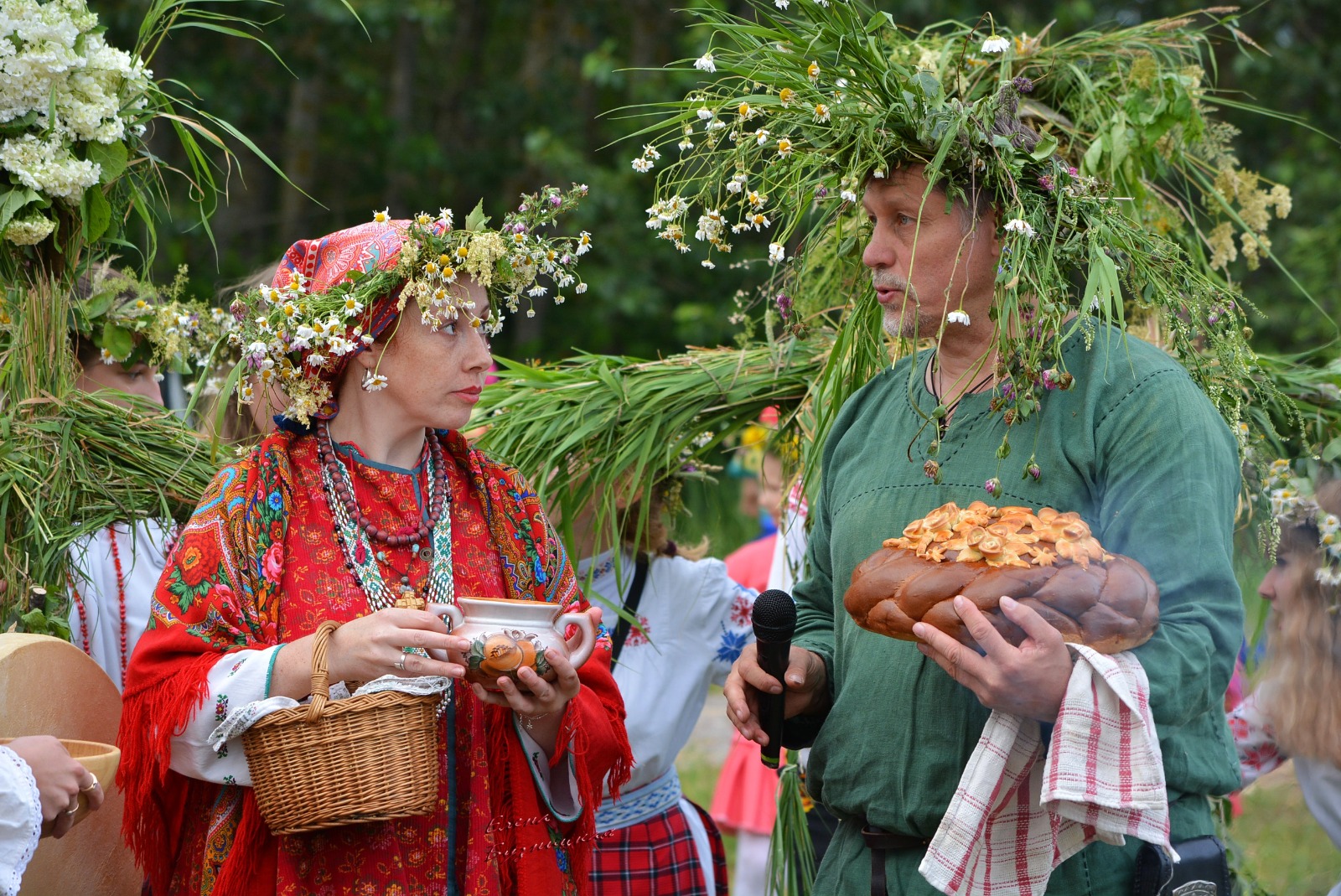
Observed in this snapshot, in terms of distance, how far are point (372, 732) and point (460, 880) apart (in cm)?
37

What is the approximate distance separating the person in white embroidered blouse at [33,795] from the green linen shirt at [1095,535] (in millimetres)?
1136

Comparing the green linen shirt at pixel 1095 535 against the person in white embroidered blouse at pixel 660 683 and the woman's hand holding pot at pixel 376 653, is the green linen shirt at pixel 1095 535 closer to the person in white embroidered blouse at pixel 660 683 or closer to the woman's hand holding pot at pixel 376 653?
the woman's hand holding pot at pixel 376 653

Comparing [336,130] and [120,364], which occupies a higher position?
[120,364]

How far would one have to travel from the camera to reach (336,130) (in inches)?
430

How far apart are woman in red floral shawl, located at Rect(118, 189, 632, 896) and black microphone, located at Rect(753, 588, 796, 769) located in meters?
0.25

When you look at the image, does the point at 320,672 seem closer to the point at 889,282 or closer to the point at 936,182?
the point at 889,282

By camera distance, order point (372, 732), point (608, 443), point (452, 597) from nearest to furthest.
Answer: point (372, 732) → point (452, 597) → point (608, 443)

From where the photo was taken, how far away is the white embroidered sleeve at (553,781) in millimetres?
2182

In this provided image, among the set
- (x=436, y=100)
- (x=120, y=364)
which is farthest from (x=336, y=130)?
(x=120, y=364)

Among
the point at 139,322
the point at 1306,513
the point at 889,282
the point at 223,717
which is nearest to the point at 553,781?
the point at 223,717

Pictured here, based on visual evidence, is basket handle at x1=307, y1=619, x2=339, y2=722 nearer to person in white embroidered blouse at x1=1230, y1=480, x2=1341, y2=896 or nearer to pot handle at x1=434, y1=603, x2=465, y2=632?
pot handle at x1=434, y1=603, x2=465, y2=632

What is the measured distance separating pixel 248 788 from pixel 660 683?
1.32 m

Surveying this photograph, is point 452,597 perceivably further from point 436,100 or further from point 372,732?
point 436,100

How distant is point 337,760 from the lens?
1882mm
